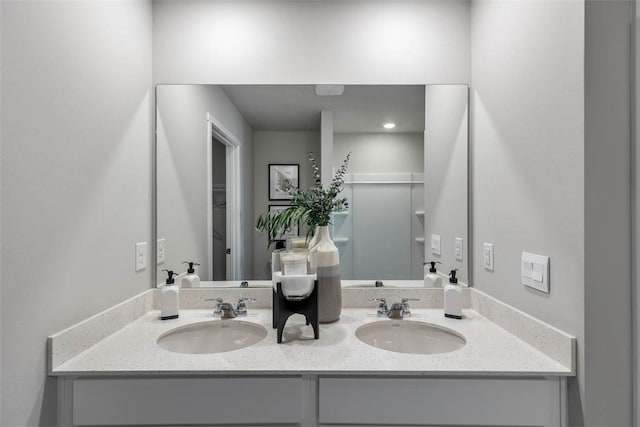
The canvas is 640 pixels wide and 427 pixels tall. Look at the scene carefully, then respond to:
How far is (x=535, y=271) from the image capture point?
114 cm

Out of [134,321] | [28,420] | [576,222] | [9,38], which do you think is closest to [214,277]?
[134,321]

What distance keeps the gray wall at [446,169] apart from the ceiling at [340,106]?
0.08m

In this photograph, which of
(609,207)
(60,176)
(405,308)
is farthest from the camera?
(405,308)

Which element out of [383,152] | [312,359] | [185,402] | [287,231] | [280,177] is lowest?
[185,402]

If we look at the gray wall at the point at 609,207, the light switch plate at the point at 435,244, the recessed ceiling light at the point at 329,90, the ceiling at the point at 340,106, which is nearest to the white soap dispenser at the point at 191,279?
the ceiling at the point at 340,106

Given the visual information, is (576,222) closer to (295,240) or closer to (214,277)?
(295,240)

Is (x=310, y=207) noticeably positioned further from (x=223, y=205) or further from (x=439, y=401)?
(x=439, y=401)

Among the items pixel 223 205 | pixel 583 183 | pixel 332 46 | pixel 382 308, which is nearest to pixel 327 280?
pixel 382 308

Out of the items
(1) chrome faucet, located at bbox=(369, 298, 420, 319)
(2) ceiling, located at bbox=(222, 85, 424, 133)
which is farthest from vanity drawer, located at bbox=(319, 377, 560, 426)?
(2) ceiling, located at bbox=(222, 85, 424, 133)

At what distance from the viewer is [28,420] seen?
948 millimetres

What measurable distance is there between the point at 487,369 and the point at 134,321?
1298 mm

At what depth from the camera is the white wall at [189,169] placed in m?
1.63

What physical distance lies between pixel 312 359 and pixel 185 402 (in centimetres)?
38

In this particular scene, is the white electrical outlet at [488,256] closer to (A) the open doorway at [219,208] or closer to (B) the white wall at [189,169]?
(B) the white wall at [189,169]
